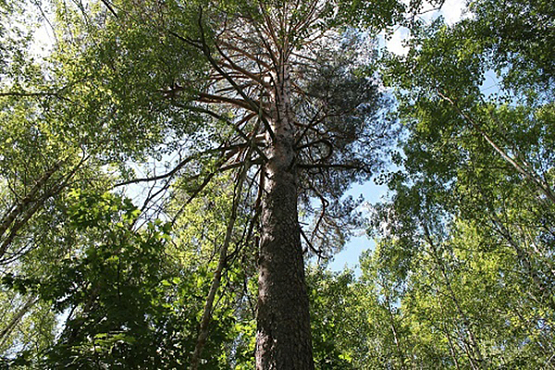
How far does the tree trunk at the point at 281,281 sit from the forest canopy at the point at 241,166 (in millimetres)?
17

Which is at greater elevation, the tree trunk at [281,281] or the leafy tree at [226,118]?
the leafy tree at [226,118]

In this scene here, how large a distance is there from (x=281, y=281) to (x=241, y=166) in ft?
9.87

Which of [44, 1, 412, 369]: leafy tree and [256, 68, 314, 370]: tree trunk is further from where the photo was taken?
[44, 1, 412, 369]: leafy tree

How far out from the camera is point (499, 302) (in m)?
11.8

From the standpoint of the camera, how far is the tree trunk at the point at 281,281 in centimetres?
271

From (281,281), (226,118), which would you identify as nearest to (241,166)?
(226,118)

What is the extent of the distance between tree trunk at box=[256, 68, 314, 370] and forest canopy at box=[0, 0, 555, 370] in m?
0.02

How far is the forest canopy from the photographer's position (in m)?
3.05

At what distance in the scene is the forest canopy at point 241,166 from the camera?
3.05 metres

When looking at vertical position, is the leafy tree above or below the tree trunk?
above

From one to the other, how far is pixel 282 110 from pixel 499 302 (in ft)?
36.9

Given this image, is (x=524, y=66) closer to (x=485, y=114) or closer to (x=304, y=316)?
(x=485, y=114)

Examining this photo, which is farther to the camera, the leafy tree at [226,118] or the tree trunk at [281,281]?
the leafy tree at [226,118]

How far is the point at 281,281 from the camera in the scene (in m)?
3.24
